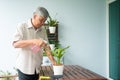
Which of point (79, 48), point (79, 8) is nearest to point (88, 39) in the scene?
point (79, 48)

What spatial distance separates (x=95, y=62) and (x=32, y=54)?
3.45m

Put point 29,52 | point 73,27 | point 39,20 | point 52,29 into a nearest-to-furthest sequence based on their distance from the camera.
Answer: point 39,20
point 29,52
point 52,29
point 73,27

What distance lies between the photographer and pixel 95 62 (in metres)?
5.38

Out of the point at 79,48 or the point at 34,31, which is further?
the point at 79,48

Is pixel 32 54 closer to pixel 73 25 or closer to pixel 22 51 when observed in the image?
pixel 22 51

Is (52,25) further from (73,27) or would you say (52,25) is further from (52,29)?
(73,27)

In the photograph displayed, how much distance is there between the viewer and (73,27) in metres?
5.23

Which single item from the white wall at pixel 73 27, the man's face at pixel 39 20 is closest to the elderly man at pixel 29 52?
the man's face at pixel 39 20

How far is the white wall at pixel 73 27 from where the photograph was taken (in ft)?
16.3

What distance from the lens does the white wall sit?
195 inches

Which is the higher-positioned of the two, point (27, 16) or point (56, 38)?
point (27, 16)

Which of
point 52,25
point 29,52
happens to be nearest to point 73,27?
point 52,25

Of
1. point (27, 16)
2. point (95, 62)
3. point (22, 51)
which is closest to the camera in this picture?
point (22, 51)

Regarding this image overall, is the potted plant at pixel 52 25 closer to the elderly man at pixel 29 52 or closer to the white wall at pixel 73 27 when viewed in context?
the white wall at pixel 73 27
